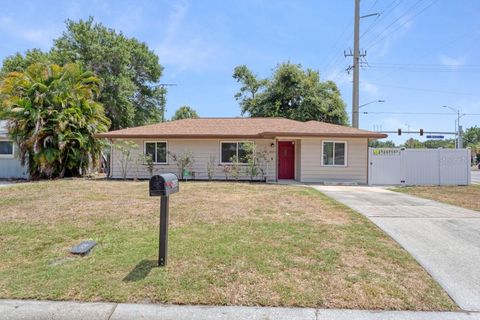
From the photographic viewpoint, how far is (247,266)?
4.55 metres

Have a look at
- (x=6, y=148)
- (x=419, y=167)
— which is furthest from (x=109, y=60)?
(x=419, y=167)

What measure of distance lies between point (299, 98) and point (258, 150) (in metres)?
15.7

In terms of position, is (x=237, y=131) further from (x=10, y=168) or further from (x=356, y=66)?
(x=10, y=168)

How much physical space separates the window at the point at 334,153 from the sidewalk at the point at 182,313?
1318 centimetres

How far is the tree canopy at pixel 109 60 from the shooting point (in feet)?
86.5

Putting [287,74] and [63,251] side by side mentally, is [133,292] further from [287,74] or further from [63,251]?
[287,74]

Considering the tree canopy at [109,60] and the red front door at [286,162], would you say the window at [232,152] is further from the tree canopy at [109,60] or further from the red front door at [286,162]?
the tree canopy at [109,60]

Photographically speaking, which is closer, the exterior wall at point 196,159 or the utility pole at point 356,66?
the exterior wall at point 196,159

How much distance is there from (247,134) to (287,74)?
16.4 m

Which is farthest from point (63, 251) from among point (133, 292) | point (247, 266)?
point (247, 266)

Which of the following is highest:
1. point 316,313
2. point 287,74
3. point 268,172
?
point 287,74

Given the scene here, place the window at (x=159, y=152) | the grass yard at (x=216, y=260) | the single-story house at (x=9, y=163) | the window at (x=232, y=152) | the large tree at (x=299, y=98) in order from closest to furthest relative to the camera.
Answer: the grass yard at (x=216, y=260)
the window at (x=232, y=152)
the window at (x=159, y=152)
the single-story house at (x=9, y=163)
the large tree at (x=299, y=98)

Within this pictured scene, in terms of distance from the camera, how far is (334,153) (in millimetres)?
16484

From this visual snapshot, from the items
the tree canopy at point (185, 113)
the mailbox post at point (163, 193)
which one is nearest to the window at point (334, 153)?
the mailbox post at point (163, 193)
